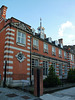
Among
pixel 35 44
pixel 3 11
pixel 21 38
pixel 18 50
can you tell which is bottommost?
pixel 18 50

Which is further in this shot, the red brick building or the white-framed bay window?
the white-framed bay window

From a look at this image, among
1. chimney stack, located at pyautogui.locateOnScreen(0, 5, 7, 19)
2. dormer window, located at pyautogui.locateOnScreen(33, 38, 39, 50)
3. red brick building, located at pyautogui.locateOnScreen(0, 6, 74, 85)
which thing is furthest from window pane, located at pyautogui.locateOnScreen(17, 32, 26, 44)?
chimney stack, located at pyautogui.locateOnScreen(0, 5, 7, 19)

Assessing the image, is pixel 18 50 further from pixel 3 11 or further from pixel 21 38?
pixel 3 11

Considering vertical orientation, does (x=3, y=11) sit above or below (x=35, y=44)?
above

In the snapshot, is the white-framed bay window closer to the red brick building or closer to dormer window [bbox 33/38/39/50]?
the red brick building

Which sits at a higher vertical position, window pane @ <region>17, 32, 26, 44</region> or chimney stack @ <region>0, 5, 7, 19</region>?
chimney stack @ <region>0, 5, 7, 19</region>

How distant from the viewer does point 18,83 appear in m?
12.8

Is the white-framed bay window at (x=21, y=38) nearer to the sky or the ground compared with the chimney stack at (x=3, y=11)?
nearer to the ground

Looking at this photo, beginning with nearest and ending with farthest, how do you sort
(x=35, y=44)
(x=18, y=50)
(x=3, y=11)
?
1. (x=18, y=50)
2. (x=3, y=11)
3. (x=35, y=44)

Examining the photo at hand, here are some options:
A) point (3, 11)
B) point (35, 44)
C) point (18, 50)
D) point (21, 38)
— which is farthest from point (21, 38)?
point (3, 11)

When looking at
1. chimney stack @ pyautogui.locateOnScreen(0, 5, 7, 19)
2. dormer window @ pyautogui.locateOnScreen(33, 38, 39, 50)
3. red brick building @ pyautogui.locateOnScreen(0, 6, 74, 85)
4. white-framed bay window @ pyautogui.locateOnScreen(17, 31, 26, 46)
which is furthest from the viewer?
dormer window @ pyautogui.locateOnScreen(33, 38, 39, 50)

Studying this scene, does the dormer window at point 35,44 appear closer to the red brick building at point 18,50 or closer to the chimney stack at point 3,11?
the red brick building at point 18,50

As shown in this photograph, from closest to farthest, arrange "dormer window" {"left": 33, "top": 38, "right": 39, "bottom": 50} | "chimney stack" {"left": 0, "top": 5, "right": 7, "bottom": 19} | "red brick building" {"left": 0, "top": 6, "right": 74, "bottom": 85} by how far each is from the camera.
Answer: "red brick building" {"left": 0, "top": 6, "right": 74, "bottom": 85} → "chimney stack" {"left": 0, "top": 5, "right": 7, "bottom": 19} → "dormer window" {"left": 33, "top": 38, "right": 39, "bottom": 50}

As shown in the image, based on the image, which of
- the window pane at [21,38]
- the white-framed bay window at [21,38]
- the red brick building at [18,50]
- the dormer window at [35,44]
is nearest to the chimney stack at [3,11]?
the red brick building at [18,50]
